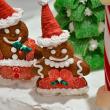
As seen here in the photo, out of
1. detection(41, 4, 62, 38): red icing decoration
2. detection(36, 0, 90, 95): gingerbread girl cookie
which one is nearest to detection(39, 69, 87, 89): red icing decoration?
detection(36, 0, 90, 95): gingerbread girl cookie

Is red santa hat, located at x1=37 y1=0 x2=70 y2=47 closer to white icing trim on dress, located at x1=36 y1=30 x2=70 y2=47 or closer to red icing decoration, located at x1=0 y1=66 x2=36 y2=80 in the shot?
white icing trim on dress, located at x1=36 y1=30 x2=70 y2=47

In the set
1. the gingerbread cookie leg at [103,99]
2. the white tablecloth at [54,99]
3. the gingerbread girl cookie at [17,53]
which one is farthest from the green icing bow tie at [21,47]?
the gingerbread cookie leg at [103,99]

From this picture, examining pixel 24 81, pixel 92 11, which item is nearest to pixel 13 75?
pixel 24 81

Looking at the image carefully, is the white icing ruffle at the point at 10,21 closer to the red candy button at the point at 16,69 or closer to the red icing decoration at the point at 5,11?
the red icing decoration at the point at 5,11

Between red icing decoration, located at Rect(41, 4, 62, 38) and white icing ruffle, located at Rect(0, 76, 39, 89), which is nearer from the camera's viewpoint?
red icing decoration, located at Rect(41, 4, 62, 38)

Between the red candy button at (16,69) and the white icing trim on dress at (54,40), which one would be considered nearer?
the white icing trim on dress at (54,40)

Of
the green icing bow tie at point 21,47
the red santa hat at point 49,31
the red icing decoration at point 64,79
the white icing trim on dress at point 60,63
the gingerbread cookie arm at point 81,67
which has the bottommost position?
the red icing decoration at point 64,79

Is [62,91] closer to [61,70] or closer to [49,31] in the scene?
[61,70]
